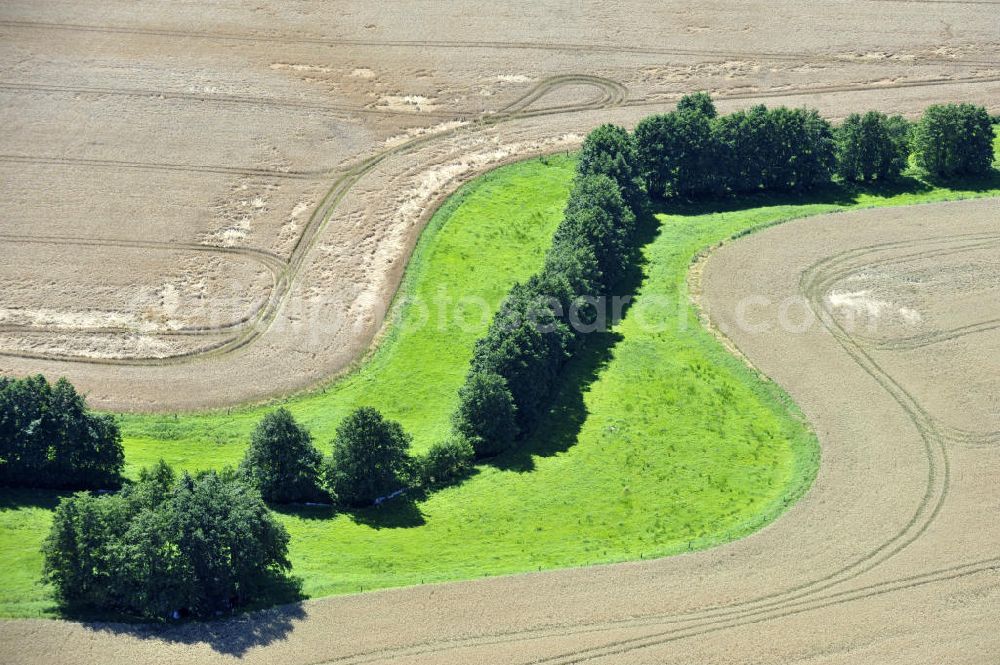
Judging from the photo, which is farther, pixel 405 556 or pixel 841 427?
pixel 841 427

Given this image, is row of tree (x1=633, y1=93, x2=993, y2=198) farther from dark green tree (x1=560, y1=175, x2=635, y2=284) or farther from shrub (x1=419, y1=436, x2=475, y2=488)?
shrub (x1=419, y1=436, x2=475, y2=488)

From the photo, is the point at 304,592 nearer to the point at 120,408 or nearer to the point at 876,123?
the point at 120,408

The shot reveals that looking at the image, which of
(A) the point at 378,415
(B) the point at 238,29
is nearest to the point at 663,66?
(B) the point at 238,29

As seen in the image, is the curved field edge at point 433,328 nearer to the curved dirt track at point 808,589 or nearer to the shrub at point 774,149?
the shrub at point 774,149

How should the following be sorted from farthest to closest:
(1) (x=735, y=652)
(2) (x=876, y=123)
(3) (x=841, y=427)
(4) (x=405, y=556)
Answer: (2) (x=876, y=123) < (3) (x=841, y=427) < (4) (x=405, y=556) < (1) (x=735, y=652)

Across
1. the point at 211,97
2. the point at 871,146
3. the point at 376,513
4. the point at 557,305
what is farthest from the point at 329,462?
the point at 871,146

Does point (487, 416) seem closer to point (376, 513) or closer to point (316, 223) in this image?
point (376, 513)
